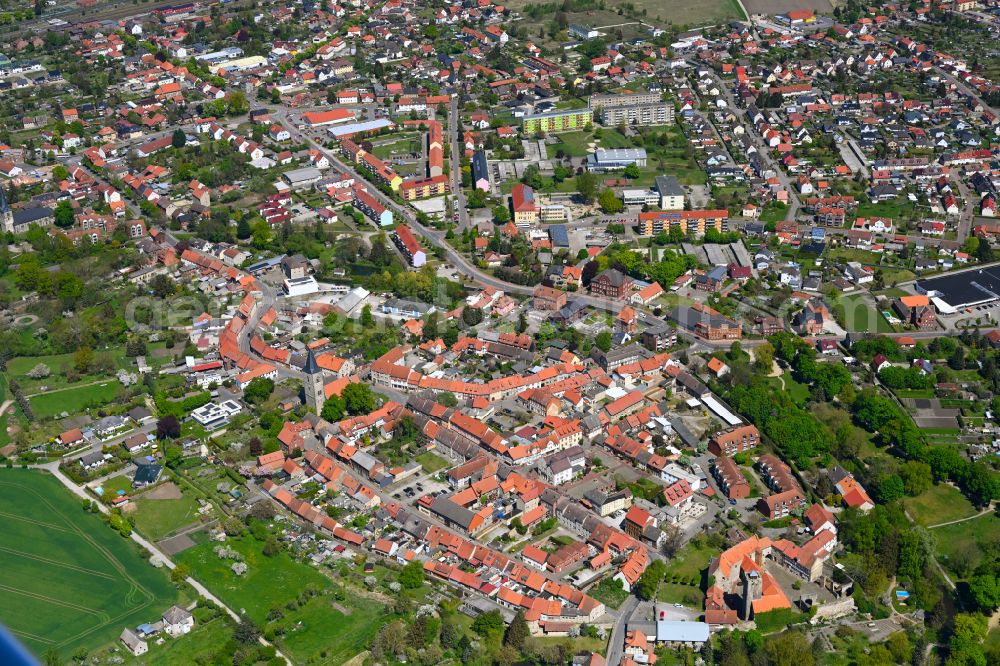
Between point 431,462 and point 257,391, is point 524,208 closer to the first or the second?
point 257,391

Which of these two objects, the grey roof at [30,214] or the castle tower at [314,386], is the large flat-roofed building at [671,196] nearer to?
the castle tower at [314,386]

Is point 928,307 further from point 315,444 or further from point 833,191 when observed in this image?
point 315,444

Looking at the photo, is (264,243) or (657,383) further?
(264,243)

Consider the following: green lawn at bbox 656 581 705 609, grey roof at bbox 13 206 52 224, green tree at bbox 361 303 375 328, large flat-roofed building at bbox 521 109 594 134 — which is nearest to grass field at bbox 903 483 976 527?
green lawn at bbox 656 581 705 609

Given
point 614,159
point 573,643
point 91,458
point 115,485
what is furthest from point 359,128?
point 573,643

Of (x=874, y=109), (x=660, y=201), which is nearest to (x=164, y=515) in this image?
(x=660, y=201)

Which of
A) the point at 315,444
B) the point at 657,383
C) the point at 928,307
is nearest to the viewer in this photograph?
the point at 315,444
